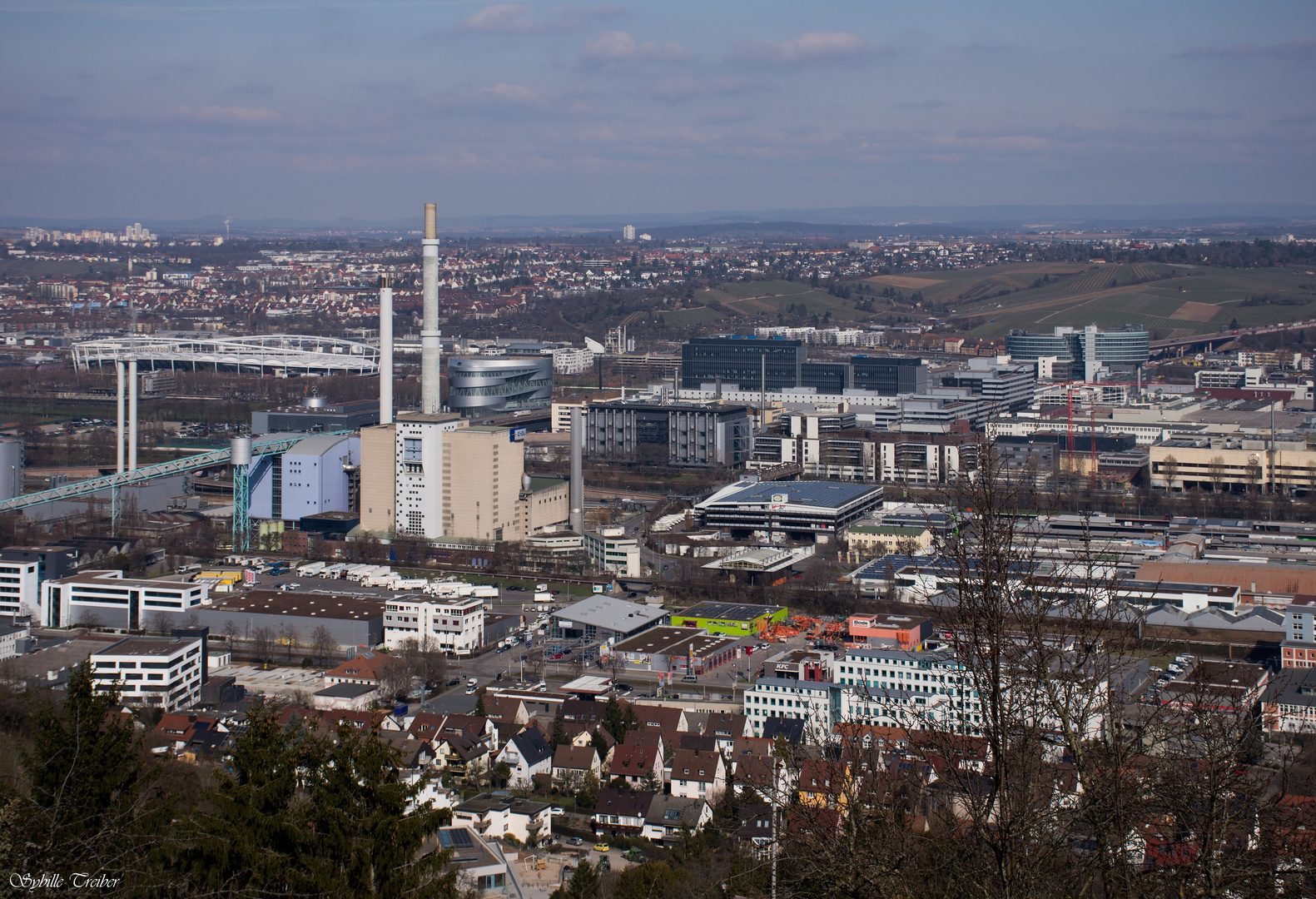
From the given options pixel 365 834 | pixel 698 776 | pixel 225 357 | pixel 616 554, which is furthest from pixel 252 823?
pixel 225 357

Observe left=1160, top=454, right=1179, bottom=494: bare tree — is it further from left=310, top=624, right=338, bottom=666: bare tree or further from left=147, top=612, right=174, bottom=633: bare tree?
left=147, top=612, right=174, bottom=633: bare tree

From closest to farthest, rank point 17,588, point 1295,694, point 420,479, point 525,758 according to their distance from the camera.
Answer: point 525,758, point 1295,694, point 17,588, point 420,479

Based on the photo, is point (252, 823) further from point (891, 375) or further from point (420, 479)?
point (891, 375)

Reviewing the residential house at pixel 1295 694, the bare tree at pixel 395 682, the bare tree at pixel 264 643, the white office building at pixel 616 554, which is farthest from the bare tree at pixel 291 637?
the white office building at pixel 616 554

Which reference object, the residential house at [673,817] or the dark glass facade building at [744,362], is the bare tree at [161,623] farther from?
the dark glass facade building at [744,362]

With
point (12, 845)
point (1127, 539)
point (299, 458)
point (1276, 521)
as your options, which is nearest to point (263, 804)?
point (12, 845)

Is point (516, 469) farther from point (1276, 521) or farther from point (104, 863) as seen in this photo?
point (104, 863)

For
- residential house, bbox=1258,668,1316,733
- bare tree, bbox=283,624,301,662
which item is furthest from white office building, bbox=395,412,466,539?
residential house, bbox=1258,668,1316,733

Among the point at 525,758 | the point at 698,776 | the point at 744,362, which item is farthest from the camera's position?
the point at 744,362
